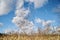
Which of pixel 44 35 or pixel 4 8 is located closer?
pixel 44 35

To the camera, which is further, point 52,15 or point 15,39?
point 52,15

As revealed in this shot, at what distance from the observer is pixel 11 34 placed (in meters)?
2.70

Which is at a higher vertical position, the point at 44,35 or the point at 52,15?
the point at 52,15

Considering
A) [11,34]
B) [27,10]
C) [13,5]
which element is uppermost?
[13,5]

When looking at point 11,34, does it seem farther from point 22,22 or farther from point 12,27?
point 22,22

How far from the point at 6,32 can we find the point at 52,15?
46.6 inches

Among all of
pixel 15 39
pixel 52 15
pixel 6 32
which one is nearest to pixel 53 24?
pixel 52 15

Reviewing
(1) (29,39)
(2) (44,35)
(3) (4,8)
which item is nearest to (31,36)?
(1) (29,39)

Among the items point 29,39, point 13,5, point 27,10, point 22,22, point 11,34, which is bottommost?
point 29,39

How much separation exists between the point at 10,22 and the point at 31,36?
0.60 meters

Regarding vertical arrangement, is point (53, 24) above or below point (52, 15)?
below

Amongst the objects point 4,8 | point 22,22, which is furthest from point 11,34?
point 4,8

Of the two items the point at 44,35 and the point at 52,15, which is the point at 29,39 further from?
the point at 52,15

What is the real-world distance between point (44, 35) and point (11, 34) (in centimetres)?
78
